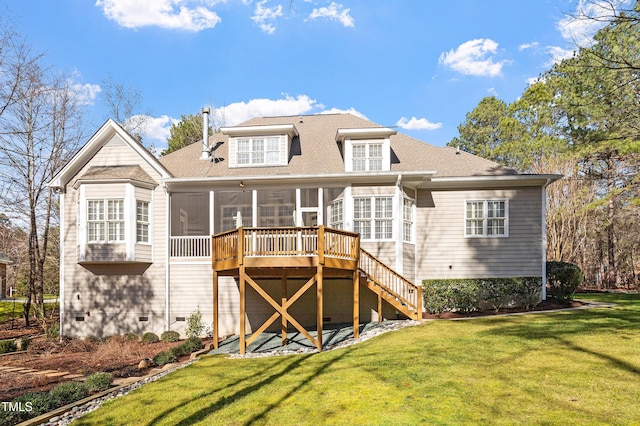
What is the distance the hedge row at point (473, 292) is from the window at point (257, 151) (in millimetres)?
7485

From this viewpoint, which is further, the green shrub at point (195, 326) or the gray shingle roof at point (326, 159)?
the gray shingle roof at point (326, 159)

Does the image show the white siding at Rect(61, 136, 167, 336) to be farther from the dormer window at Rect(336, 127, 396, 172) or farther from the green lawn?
the dormer window at Rect(336, 127, 396, 172)

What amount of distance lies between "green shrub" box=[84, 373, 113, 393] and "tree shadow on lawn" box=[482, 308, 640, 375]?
8799mm

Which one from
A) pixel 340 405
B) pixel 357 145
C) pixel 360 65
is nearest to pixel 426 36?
pixel 360 65

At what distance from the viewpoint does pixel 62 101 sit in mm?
20375

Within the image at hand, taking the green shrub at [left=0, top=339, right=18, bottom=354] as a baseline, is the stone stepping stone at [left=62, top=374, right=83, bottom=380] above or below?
above

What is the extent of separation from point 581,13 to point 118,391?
13.9m

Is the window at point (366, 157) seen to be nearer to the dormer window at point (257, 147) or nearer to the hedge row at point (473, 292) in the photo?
the dormer window at point (257, 147)

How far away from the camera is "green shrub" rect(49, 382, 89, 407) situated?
7381 mm

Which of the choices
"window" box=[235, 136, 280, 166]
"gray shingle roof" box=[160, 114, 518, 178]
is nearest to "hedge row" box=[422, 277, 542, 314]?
"gray shingle roof" box=[160, 114, 518, 178]

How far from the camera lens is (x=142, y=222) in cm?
1448

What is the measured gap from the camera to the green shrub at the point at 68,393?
24.2ft

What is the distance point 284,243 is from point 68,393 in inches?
226

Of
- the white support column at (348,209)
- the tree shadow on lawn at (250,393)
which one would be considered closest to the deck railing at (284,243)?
the white support column at (348,209)
